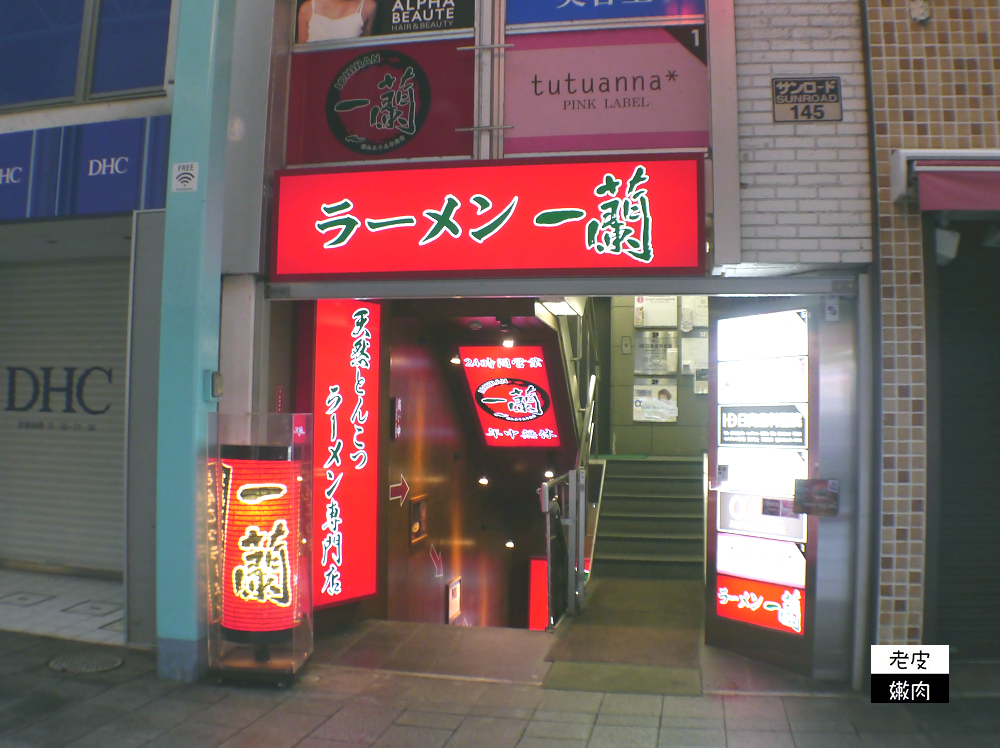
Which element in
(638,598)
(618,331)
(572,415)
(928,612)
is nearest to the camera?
(928,612)

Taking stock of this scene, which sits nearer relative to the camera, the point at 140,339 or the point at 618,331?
the point at 140,339

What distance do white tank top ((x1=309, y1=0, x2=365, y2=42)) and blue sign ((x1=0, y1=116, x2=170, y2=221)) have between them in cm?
137

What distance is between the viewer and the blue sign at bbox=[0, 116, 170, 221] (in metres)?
5.21

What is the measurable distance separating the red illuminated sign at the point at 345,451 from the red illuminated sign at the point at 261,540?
95 cm

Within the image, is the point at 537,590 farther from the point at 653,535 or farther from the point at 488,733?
the point at 488,733

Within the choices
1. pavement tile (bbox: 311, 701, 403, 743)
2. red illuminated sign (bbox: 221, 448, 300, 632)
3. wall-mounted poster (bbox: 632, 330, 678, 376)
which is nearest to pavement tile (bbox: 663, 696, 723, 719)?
pavement tile (bbox: 311, 701, 403, 743)

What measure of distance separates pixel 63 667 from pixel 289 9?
5.08m

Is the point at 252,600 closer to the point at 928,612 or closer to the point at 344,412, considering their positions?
the point at 344,412

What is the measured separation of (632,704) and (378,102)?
4.64 metres

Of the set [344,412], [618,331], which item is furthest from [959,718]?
[618,331]

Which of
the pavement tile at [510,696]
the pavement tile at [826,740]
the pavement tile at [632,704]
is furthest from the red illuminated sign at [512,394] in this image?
the pavement tile at [826,740]

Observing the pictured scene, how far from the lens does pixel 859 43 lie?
15.2 ft

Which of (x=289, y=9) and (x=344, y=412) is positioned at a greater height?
(x=289, y=9)

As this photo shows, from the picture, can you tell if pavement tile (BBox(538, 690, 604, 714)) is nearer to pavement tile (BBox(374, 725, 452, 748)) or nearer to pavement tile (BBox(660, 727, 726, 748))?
pavement tile (BBox(660, 727, 726, 748))
